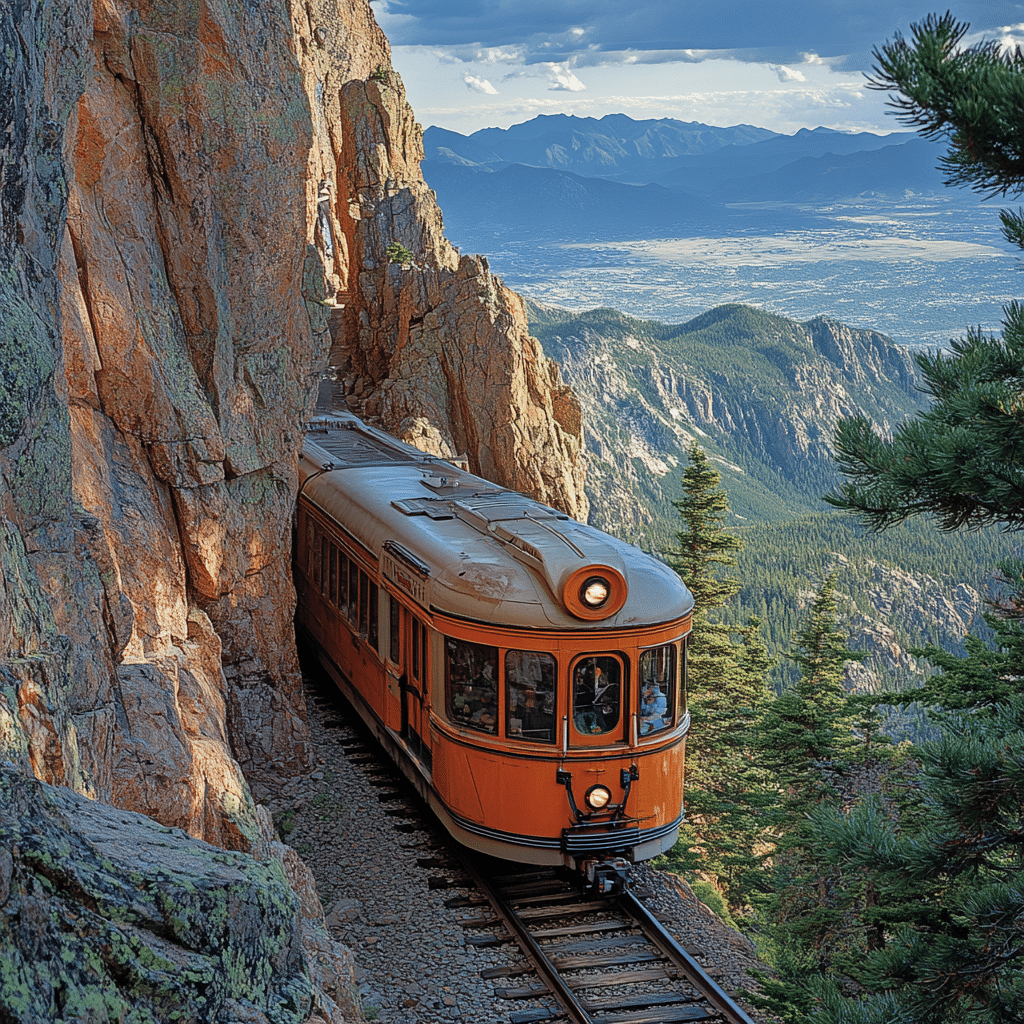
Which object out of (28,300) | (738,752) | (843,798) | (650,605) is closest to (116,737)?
(28,300)

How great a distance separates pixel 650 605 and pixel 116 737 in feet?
16.3

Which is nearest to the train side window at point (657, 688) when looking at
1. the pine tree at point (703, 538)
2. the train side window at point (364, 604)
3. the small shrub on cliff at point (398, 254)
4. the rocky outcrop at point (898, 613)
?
the train side window at point (364, 604)

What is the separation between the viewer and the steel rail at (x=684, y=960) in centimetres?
845

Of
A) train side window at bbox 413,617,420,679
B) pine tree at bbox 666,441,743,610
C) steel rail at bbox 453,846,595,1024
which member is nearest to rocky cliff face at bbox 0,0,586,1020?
train side window at bbox 413,617,420,679

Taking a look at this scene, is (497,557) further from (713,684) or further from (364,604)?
(713,684)

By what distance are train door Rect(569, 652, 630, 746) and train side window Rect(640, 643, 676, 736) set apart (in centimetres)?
23

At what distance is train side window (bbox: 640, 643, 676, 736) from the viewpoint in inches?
392

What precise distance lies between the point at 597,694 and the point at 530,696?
646 millimetres

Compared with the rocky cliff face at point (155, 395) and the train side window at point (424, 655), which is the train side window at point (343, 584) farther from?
the train side window at point (424, 655)

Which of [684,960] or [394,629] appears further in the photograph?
[394,629]

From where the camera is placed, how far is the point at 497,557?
10.4 meters

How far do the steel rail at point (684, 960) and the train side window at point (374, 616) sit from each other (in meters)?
4.09

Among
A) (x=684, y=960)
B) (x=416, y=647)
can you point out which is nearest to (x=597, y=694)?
(x=416, y=647)

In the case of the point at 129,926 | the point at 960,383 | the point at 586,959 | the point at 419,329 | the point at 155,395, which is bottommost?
the point at 586,959
